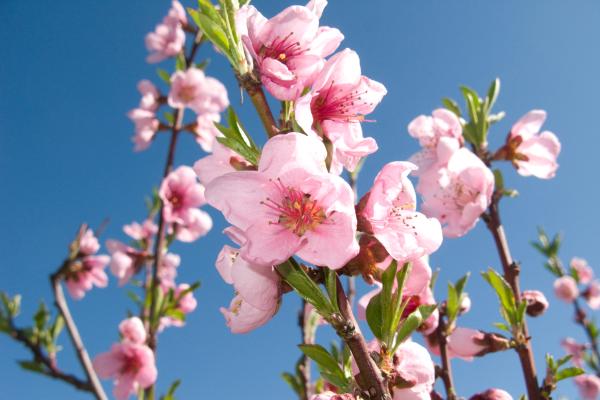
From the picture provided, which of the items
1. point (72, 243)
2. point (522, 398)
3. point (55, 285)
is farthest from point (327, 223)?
point (72, 243)

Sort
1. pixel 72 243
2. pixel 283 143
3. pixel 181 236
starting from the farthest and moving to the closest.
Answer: pixel 181 236 < pixel 72 243 < pixel 283 143

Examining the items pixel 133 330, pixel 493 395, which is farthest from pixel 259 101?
pixel 133 330

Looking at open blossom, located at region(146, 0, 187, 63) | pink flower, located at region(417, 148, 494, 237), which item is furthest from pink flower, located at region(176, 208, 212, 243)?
pink flower, located at region(417, 148, 494, 237)

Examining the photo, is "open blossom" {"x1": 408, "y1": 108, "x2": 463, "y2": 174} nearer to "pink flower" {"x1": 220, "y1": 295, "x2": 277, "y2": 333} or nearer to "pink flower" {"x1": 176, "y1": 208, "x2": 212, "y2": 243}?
"pink flower" {"x1": 220, "y1": 295, "x2": 277, "y2": 333}

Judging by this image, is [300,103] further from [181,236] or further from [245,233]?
[181,236]

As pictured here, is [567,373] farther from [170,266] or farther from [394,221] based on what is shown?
[170,266]
